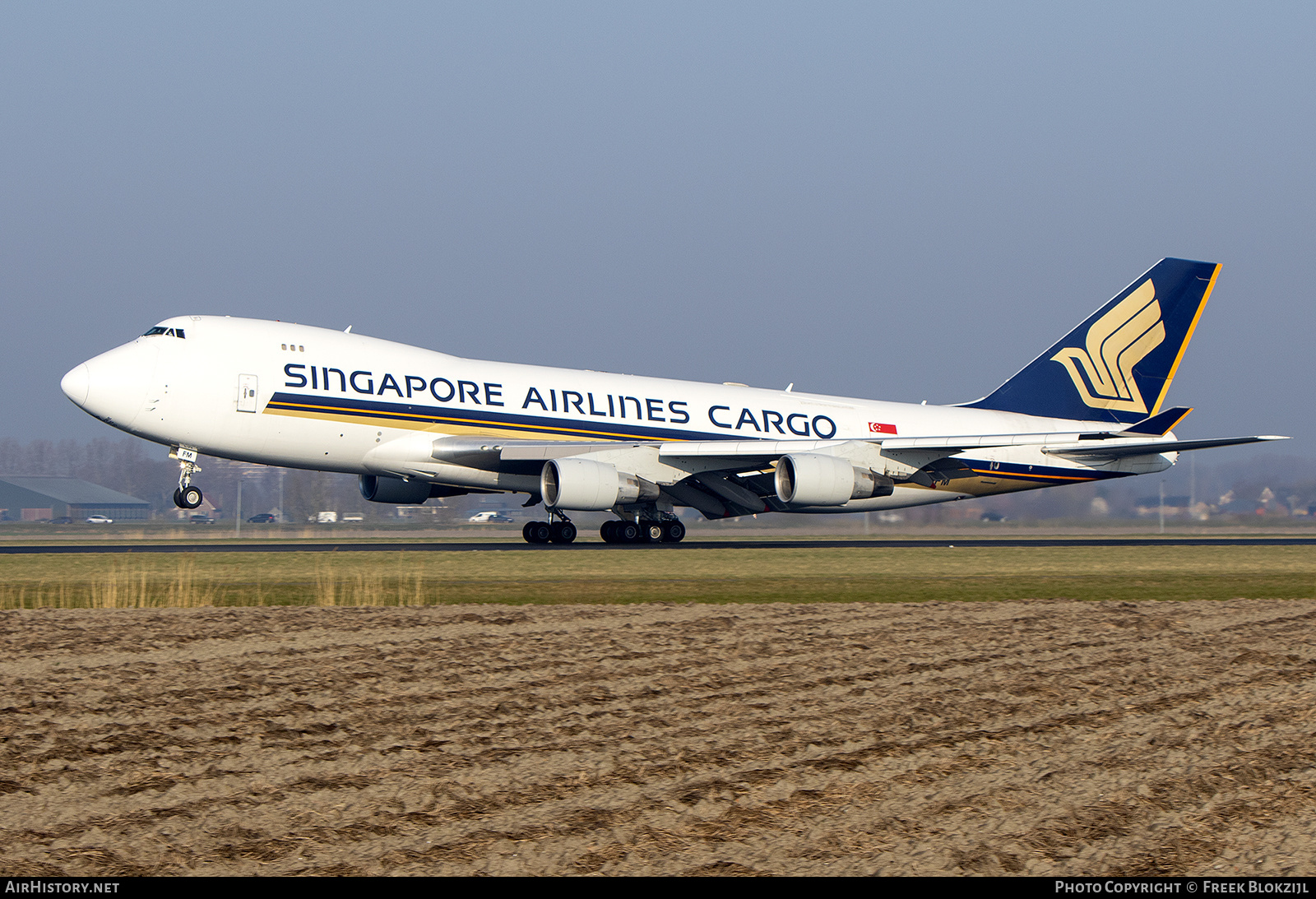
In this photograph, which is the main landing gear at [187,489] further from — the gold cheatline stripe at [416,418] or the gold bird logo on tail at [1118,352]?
the gold bird logo on tail at [1118,352]

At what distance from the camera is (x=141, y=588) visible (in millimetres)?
18688

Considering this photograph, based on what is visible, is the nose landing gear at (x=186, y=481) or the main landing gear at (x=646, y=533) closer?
the nose landing gear at (x=186, y=481)

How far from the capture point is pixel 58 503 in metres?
132

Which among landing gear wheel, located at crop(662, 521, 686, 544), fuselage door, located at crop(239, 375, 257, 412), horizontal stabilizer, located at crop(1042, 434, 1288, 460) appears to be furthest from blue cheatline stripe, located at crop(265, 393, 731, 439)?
horizontal stabilizer, located at crop(1042, 434, 1288, 460)

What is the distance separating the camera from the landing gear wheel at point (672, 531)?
3366 centimetres

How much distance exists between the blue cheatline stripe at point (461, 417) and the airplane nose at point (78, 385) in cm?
397

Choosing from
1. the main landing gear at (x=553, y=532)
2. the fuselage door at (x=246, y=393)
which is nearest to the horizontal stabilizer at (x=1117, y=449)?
the main landing gear at (x=553, y=532)

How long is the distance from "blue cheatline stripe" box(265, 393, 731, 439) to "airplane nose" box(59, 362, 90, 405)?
13.0 feet

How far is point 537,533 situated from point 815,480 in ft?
24.5
